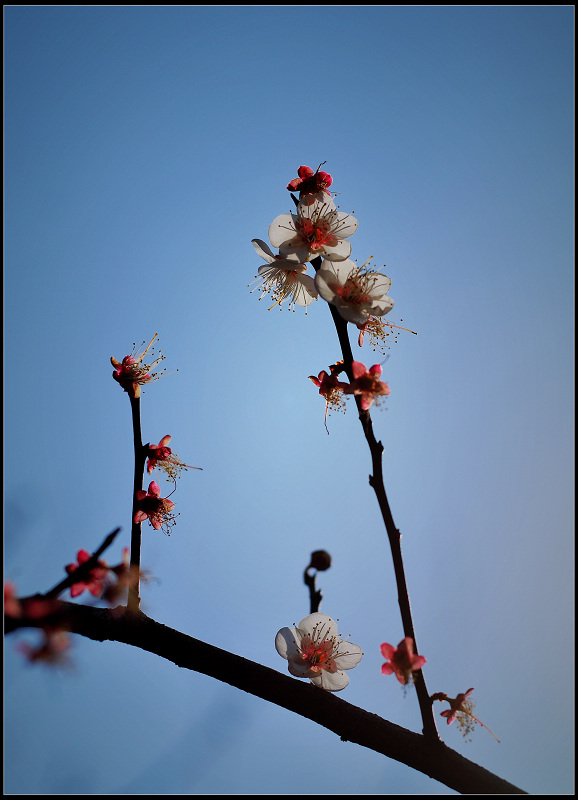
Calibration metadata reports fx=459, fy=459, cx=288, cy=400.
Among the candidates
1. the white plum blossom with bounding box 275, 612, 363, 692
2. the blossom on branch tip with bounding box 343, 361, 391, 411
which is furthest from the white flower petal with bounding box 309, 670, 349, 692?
the blossom on branch tip with bounding box 343, 361, 391, 411

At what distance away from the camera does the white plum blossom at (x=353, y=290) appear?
1646 millimetres

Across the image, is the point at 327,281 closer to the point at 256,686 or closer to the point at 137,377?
the point at 137,377

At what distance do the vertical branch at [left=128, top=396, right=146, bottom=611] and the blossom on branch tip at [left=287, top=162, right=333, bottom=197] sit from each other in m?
1.13

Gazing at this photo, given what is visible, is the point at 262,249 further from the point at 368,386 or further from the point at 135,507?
the point at 135,507

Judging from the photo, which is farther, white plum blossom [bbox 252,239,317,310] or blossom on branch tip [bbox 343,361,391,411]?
white plum blossom [bbox 252,239,317,310]

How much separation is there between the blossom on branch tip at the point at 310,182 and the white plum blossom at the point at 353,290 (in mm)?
394

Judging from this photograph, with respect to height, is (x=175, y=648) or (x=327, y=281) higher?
(x=327, y=281)

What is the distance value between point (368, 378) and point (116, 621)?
1.11 metres

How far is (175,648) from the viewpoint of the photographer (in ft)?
4.75

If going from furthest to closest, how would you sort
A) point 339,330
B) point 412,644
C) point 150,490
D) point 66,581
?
point 150,490, point 339,330, point 412,644, point 66,581

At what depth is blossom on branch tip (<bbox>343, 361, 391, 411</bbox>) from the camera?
4.89 feet

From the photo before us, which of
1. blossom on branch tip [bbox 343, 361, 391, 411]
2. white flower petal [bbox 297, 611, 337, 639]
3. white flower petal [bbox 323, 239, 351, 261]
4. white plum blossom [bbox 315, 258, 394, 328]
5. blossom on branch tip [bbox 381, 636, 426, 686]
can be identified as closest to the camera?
blossom on branch tip [bbox 381, 636, 426, 686]

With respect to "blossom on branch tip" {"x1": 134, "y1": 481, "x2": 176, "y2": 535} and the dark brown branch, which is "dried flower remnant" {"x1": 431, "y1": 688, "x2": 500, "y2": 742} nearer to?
the dark brown branch

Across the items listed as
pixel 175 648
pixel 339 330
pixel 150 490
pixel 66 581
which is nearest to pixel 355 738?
pixel 175 648
